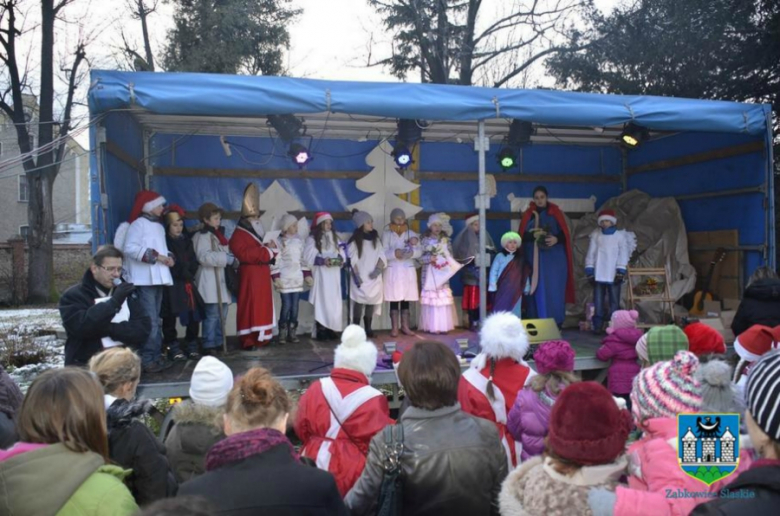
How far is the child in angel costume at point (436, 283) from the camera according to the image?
7.69 metres

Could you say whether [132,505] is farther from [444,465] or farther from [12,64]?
[12,64]

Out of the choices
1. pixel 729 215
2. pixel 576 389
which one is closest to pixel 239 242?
pixel 576 389

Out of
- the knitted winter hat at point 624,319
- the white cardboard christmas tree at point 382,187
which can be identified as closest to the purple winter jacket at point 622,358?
the knitted winter hat at point 624,319

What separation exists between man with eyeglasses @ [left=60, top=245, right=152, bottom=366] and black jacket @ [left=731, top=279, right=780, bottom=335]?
16.5 feet

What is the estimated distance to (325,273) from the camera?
7.47 m

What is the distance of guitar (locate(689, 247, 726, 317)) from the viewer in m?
7.68

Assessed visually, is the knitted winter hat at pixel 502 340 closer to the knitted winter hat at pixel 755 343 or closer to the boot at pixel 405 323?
the knitted winter hat at pixel 755 343

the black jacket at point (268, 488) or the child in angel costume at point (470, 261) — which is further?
the child in angel costume at point (470, 261)

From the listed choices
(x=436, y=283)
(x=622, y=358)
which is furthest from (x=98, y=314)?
(x=436, y=283)

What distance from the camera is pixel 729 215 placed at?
7.57 meters

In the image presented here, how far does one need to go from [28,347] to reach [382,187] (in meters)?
5.89

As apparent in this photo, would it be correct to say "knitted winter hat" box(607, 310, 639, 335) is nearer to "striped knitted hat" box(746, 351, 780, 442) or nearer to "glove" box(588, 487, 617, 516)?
"glove" box(588, 487, 617, 516)

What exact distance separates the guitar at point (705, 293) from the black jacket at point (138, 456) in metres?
7.30

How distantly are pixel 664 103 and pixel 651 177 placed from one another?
9.34ft
